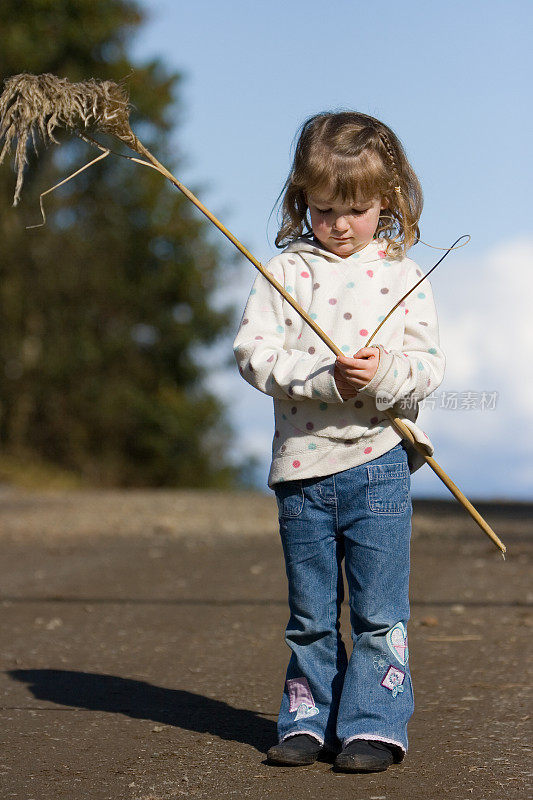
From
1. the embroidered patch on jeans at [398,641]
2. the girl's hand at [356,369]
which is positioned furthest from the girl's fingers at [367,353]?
the embroidered patch on jeans at [398,641]

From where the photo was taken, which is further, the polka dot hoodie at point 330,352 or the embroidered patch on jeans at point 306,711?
the embroidered patch on jeans at point 306,711

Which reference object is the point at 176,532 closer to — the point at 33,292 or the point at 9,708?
the point at 9,708

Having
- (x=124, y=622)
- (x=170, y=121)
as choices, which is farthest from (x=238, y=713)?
(x=170, y=121)

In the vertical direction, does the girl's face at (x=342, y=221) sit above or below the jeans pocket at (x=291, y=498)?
above

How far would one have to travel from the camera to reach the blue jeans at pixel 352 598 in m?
2.68

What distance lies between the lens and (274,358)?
2656 millimetres

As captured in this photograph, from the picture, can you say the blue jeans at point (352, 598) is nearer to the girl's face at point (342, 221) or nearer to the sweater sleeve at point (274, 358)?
the sweater sleeve at point (274, 358)

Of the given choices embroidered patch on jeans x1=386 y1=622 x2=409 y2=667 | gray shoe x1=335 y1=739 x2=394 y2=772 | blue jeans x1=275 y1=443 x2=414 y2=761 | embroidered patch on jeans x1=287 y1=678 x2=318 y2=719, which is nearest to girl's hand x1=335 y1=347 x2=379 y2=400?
blue jeans x1=275 y1=443 x2=414 y2=761

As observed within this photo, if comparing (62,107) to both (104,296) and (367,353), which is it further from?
(104,296)

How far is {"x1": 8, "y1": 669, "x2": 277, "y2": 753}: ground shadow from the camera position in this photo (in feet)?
10.1

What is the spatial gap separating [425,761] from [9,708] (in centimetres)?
136

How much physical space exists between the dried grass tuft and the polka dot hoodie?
548 mm

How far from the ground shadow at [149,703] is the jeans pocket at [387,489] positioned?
2.49 ft

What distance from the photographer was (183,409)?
51.1ft
